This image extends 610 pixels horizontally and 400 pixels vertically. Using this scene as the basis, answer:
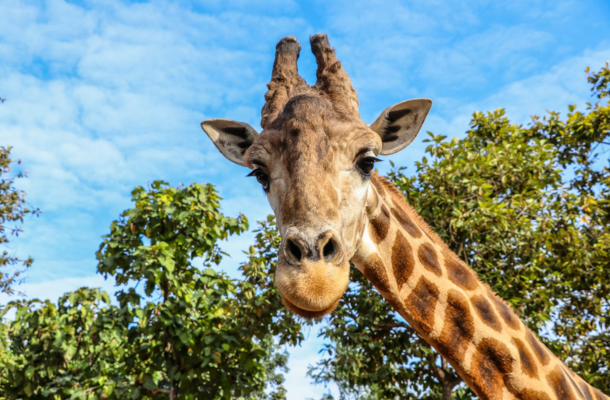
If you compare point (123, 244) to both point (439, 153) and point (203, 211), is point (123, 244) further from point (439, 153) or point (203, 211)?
point (439, 153)

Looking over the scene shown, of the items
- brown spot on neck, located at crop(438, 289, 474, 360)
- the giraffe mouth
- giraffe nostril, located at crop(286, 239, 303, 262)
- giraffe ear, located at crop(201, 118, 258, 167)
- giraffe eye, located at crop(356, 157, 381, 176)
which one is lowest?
the giraffe mouth

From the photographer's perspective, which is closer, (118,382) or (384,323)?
(118,382)

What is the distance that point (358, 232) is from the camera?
3766 millimetres

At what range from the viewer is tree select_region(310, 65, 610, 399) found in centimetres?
831

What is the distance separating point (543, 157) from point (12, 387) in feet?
30.4

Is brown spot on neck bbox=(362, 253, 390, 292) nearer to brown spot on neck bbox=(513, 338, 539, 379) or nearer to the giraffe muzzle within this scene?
the giraffe muzzle

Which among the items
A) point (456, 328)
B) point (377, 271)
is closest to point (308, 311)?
point (377, 271)

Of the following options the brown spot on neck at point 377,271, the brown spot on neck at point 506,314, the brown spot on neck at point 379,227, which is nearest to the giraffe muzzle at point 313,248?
the brown spot on neck at point 377,271

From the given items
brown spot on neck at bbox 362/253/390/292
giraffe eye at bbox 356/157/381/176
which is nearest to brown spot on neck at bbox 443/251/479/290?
brown spot on neck at bbox 362/253/390/292

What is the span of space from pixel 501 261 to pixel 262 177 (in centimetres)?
633

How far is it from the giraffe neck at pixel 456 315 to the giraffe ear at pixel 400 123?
0.43 meters

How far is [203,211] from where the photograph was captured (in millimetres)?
7797

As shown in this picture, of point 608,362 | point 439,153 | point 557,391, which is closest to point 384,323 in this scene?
point 439,153

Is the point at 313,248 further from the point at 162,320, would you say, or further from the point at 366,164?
the point at 162,320
